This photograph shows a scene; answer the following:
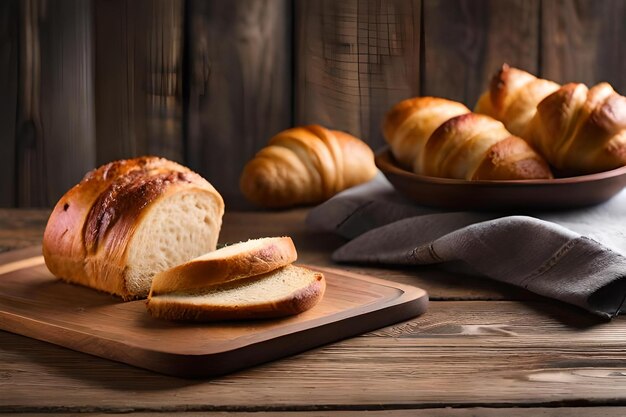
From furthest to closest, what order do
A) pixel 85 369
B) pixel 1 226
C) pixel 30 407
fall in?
1. pixel 1 226
2. pixel 85 369
3. pixel 30 407

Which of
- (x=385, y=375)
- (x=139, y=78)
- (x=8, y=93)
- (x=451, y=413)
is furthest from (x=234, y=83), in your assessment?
(x=451, y=413)

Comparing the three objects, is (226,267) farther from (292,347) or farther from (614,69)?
(614,69)

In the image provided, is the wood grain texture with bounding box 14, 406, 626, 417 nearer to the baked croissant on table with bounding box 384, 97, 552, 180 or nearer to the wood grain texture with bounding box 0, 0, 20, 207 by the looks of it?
the baked croissant on table with bounding box 384, 97, 552, 180

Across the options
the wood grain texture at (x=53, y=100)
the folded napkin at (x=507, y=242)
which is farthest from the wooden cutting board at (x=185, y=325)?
the wood grain texture at (x=53, y=100)

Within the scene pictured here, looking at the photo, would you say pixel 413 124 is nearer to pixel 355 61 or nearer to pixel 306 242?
pixel 306 242

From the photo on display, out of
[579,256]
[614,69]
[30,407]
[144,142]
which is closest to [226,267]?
[30,407]

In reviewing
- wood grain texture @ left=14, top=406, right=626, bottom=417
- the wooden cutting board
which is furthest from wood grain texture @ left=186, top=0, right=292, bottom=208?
wood grain texture @ left=14, top=406, right=626, bottom=417

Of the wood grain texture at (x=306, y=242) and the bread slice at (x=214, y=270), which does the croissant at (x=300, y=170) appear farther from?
the bread slice at (x=214, y=270)
